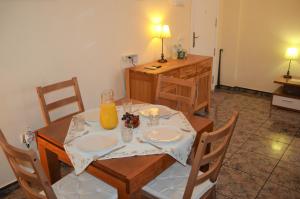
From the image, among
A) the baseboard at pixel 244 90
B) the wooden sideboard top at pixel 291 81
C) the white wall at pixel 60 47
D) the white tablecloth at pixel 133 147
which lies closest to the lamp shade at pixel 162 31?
the white wall at pixel 60 47

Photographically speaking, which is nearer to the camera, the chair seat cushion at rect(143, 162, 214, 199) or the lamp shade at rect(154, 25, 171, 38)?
the chair seat cushion at rect(143, 162, 214, 199)

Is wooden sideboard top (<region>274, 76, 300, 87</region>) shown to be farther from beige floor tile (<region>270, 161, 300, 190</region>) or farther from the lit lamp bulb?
the lit lamp bulb

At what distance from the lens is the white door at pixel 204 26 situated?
4.19m

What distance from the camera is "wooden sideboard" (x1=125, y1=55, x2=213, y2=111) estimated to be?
3100mm

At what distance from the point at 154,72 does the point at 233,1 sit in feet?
8.16

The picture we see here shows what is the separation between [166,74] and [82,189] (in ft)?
6.04

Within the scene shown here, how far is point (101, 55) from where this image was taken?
295 cm

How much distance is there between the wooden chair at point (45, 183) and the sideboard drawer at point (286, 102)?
287 centimetres

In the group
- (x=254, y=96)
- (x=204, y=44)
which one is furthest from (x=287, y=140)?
(x=204, y=44)

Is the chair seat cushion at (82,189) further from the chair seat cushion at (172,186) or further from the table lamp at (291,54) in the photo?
the table lamp at (291,54)

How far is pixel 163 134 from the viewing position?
1.69m

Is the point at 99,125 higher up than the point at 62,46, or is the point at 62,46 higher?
the point at 62,46

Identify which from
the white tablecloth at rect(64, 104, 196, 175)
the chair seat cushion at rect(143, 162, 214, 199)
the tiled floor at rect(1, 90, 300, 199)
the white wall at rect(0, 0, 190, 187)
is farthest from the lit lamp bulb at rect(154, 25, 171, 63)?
the chair seat cushion at rect(143, 162, 214, 199)

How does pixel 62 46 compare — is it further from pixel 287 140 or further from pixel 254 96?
pixel 254 96
